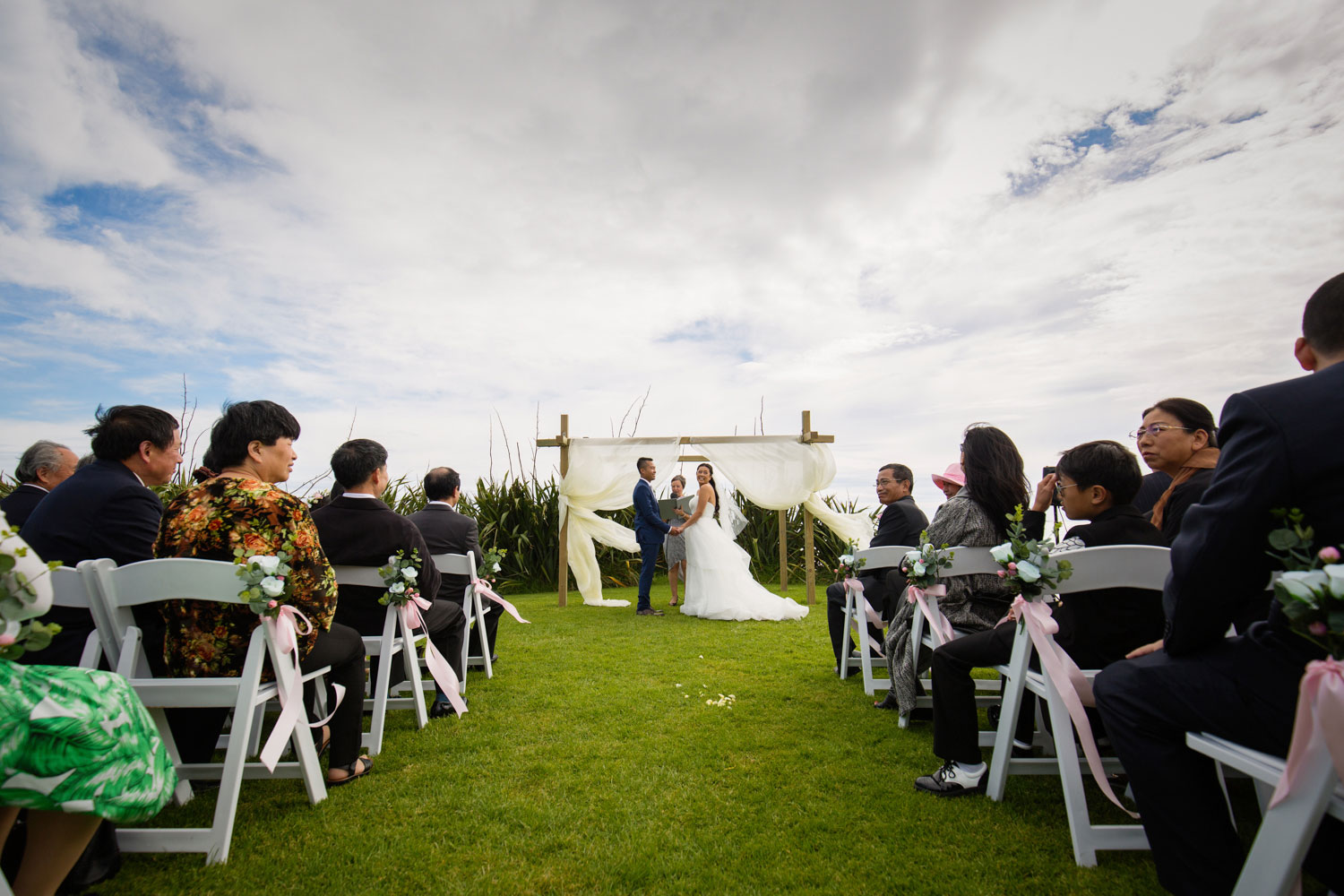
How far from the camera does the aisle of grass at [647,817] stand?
196cm

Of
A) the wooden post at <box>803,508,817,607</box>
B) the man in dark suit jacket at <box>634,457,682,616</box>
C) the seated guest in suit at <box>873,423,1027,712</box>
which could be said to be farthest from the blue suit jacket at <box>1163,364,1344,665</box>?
the man in dark suit jacket at <box>634,457,682,616</box>

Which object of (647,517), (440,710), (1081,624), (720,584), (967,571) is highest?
(647,517)

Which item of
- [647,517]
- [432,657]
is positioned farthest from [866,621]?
[647,517]

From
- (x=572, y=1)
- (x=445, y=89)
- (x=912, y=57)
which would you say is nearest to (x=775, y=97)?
(x=912, y=57)

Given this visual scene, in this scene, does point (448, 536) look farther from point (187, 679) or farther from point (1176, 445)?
point (1176, 445)

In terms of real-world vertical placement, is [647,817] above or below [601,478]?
below

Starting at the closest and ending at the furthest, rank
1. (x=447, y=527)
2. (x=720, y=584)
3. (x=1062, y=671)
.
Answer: (x=1062, y=671), (x=447, y=527), (x=720, y=584)

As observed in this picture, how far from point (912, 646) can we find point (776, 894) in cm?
175

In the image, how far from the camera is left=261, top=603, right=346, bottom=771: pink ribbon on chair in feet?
7.29

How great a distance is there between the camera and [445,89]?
5895 mm

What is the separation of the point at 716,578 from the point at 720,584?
10 cm

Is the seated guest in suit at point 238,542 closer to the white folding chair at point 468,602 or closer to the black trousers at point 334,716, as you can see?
the black trousers at point 334,716

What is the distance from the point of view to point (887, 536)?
4.43m

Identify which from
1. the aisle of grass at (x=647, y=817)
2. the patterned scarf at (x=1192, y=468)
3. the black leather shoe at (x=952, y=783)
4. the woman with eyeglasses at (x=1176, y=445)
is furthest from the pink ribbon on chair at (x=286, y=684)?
the patterned scarf at (x=1192, y=468)
